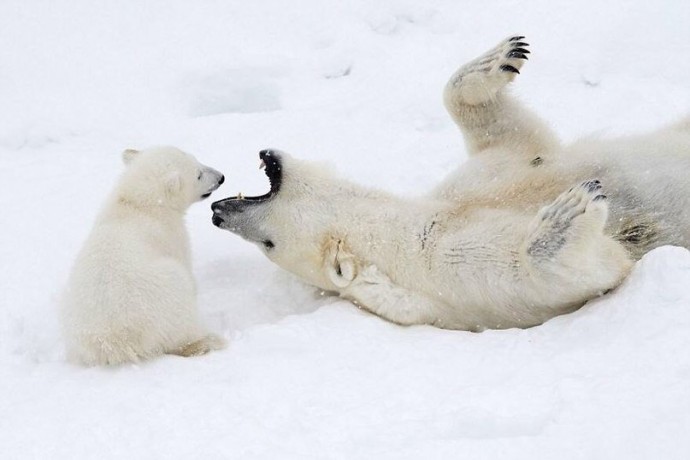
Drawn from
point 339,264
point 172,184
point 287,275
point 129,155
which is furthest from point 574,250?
point 129,155

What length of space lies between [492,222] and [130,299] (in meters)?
1.69

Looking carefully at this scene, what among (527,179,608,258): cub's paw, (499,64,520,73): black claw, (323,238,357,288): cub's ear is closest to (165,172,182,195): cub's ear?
(323,238,357,288): cub's ear

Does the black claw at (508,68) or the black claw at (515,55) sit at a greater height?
the black claw at (515,55)

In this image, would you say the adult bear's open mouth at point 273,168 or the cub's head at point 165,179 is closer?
the adult bear's open mouth at point 273,168

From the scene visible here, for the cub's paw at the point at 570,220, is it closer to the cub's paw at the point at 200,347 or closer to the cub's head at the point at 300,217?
the cub's head at the point at 300,217

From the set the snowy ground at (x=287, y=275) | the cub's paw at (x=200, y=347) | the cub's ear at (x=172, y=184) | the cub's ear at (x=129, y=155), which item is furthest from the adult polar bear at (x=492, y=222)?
the cub's ear at (x=129, y=155)

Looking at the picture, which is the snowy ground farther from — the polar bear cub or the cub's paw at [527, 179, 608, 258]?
the cub's paw at [527, 179, 608, 258]

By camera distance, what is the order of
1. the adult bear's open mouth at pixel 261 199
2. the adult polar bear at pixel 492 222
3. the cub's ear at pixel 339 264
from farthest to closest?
the adult bear's open mouth at pixel 261 199 → the cub's ear at pixel 339 264 → the adult polar bear at pixel 492 222

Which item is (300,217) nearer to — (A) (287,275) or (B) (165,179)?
(A) (287,275)

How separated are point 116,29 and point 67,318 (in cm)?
460

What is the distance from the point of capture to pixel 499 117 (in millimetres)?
4703

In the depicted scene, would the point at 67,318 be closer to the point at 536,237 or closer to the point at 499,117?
the point at 536,237

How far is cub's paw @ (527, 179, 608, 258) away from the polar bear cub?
1.48 meters

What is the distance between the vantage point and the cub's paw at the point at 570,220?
347 centimetres
